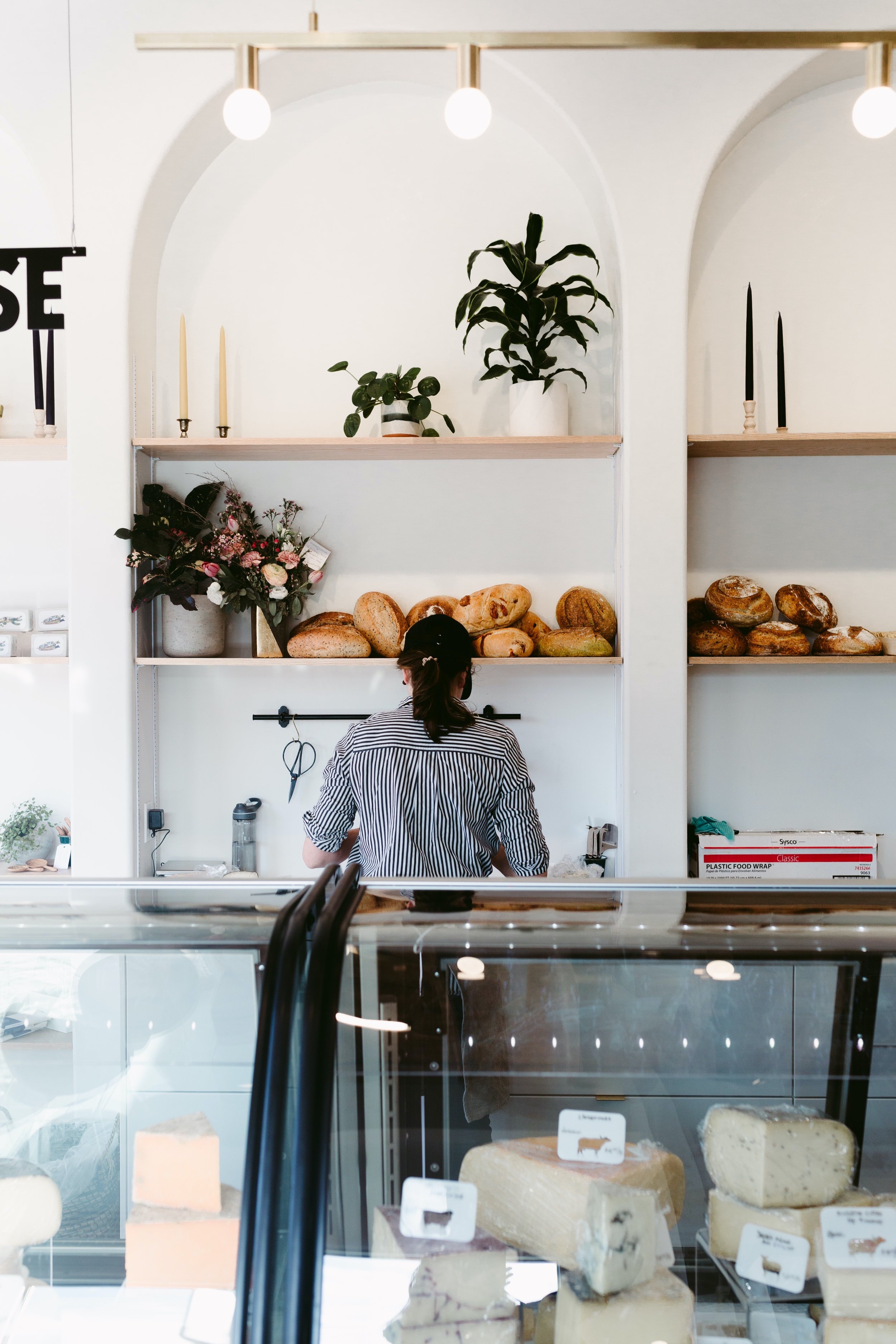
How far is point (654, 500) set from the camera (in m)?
2.88

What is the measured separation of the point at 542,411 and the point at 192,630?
4.14 feet

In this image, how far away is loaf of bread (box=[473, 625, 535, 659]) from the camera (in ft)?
9.49

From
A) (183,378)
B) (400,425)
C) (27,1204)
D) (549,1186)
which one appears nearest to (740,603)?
(400,425)

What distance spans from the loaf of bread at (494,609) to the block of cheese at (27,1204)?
1.99 meters

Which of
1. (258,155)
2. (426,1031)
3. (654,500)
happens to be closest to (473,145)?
(258,155)

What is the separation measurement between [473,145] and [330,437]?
3.64 ft

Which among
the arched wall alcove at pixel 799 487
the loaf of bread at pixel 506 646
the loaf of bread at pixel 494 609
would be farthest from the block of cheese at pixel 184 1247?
the arched wall alcove at pixel 799 487

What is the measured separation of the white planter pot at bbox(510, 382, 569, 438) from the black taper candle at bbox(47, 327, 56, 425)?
4.81 feet

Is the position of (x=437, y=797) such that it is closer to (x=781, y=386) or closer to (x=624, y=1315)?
(x=624, y=1315)

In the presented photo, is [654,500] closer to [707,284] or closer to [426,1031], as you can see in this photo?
[707,284]

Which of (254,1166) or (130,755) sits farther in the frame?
(130,755)

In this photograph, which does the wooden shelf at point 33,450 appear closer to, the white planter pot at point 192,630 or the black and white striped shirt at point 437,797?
the white planter pot at point 192,630

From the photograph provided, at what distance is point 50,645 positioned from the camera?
306 centimetres

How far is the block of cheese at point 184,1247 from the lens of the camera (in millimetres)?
1220
